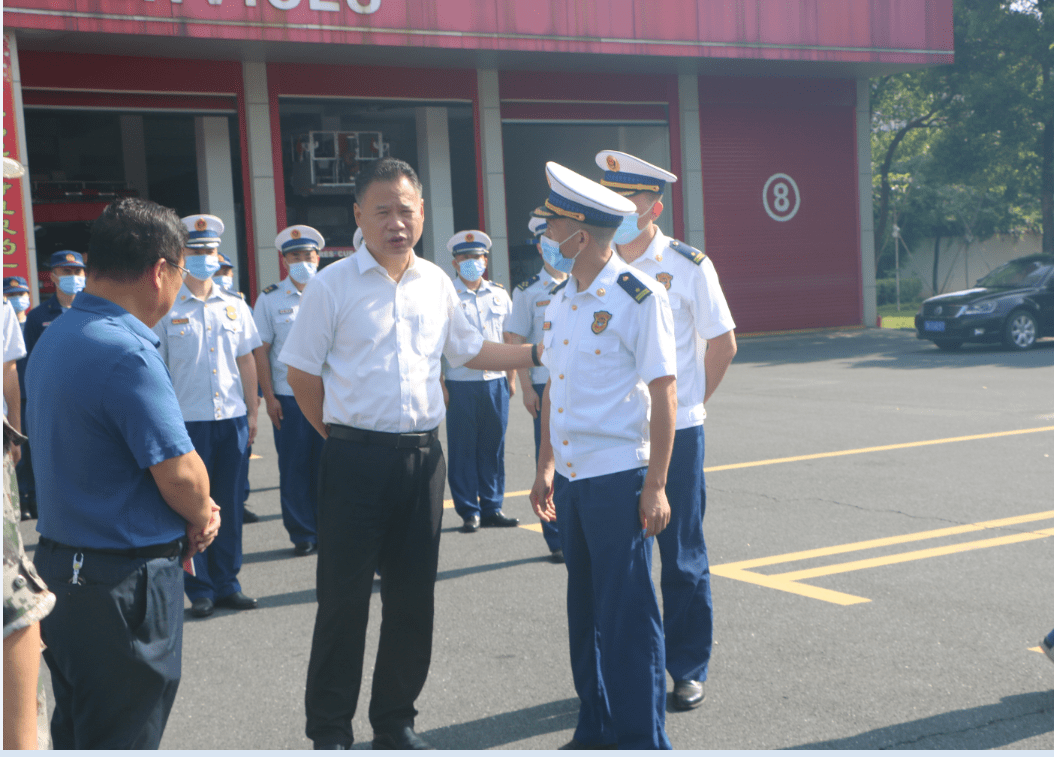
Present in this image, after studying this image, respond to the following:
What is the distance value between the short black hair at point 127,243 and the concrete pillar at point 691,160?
64.6ft

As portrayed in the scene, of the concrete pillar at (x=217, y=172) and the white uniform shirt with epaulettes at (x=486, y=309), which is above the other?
the concrete pillar at (x=217, y=172)

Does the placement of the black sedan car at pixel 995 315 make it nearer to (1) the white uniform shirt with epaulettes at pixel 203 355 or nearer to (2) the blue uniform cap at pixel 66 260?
(2) the blue uniform cap at pixel 66 260

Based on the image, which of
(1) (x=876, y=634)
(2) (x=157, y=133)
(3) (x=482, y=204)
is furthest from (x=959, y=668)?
(2) (x=157, y=133)

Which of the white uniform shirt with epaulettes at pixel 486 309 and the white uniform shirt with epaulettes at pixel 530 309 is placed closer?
the white uniform shirt with epaulettes at pixel 530 309

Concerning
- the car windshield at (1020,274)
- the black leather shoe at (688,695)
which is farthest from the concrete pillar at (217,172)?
the black leather shoe at (688,695)

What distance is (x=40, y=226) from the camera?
1842 centimetres

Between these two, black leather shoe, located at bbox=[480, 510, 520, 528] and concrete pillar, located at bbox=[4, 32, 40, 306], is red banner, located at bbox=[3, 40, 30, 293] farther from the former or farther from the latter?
black leather shoe, located at bbox=[480, 510, 520, 528]

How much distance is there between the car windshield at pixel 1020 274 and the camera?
63.3ft

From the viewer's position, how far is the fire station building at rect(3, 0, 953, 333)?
1677cm

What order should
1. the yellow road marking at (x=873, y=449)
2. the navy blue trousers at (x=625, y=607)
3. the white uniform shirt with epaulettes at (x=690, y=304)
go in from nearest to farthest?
the navy blue trousers at (x=625, y=607), the white uniform shirt with epaulettes at (x=690, y=304), the yellow road marking at (x=873, y=449)

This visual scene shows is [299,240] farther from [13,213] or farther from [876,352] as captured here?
[876,352]

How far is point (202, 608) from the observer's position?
5590 millimetres

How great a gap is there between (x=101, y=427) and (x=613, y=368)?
1607 millimetres

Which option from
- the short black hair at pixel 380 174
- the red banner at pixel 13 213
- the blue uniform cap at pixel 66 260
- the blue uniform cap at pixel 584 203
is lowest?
the blue uniform cap at pixel 584 203
